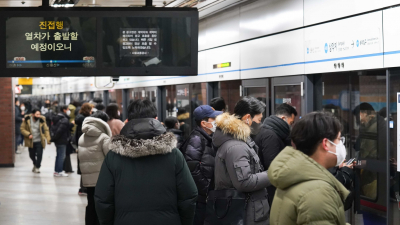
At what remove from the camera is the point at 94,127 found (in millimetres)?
5531

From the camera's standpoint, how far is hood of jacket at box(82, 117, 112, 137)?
5511 millimetres

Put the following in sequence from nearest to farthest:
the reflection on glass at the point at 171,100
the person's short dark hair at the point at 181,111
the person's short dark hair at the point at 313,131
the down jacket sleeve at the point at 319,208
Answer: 1. the down jacket sleeve at the point at 319,208
2. the person's short dark hair at the point at 313,131
3. the person's short dark hair at the point at 181,111
4. the reflection on glass at the point at 171,100

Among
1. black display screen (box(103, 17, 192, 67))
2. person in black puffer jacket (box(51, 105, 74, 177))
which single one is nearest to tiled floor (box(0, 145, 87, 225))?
person in black puffer jacket (box(51, 105, 74, 177))

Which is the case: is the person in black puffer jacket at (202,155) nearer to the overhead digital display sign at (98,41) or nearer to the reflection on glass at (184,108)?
the overhead digital display sign at (98,41)

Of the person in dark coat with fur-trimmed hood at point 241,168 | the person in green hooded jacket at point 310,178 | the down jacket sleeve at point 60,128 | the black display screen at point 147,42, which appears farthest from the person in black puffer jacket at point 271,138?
the down jacket sleeve at point 60,128

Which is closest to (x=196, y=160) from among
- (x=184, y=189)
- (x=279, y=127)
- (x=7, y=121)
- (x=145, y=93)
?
(x=279, y=127)

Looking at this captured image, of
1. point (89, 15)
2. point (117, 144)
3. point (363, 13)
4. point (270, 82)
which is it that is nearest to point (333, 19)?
point (363, 13)

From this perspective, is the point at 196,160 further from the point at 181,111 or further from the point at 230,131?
the point at 181,111

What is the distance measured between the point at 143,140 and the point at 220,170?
777 millimetres

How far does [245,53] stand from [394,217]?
10.6 ft

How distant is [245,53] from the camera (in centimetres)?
688

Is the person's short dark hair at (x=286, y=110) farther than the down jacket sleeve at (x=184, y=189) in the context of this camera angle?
Yes

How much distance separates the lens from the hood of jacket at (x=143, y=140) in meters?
2.92

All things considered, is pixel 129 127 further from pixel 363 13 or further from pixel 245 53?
pixel 245 53
